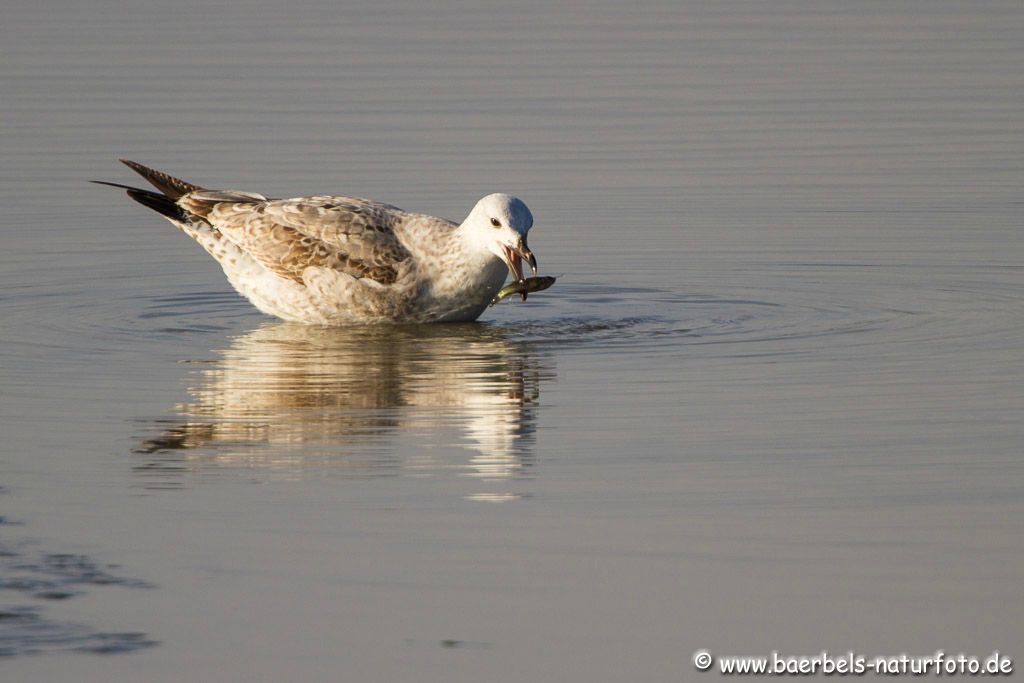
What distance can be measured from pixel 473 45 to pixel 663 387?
54.6ft

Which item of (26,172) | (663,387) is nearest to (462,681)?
(663,387)

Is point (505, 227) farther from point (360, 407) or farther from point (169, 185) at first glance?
point (169, 185)

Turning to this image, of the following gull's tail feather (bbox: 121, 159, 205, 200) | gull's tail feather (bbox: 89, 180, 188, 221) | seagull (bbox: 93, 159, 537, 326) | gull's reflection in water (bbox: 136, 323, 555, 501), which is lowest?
gull's reflection in water (bbox: 136, 323, 555, 501)

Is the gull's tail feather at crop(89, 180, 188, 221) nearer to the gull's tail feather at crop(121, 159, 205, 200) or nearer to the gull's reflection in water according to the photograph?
the gull's tail feather at crop(121, 159, 205, 200)

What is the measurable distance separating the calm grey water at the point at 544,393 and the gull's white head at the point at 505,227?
51cm


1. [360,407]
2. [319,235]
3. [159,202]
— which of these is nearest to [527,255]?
[319,235]

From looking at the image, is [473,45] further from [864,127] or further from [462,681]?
[462,681]

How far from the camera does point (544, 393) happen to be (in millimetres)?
10648

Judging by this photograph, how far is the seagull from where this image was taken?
501 inches

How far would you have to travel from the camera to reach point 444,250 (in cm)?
1283

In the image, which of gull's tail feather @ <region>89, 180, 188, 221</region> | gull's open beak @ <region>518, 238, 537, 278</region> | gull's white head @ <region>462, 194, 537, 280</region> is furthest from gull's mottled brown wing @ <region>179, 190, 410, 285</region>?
gull's open beak @ <region>518, 238, 537, 278</region>

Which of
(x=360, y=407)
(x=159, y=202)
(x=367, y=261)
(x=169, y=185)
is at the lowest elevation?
(x=360, y=407)

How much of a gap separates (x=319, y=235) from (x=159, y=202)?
1.38 meters

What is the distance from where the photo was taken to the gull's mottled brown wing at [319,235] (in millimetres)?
12922
